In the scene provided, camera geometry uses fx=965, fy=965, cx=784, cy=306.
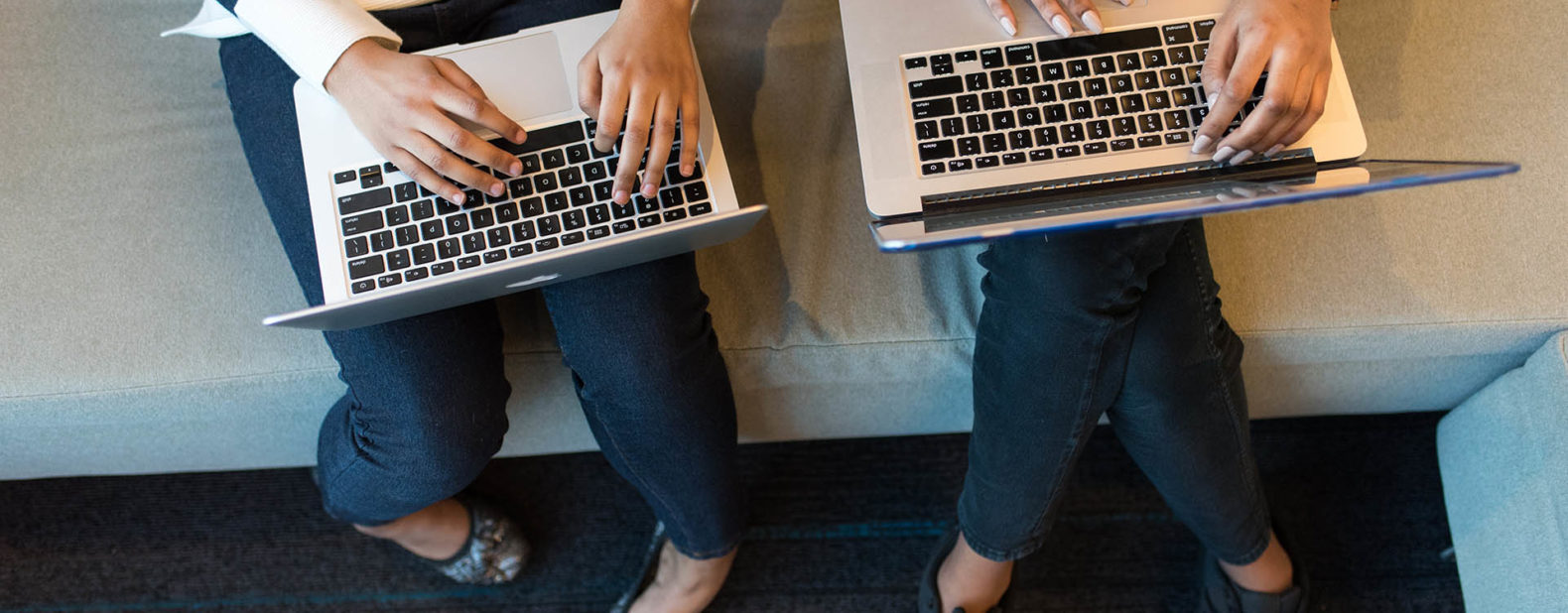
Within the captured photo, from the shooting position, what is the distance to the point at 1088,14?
3.14ft

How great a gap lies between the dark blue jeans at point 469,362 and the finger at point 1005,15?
415 millimetres

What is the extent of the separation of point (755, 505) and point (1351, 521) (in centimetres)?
90

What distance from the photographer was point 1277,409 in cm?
134

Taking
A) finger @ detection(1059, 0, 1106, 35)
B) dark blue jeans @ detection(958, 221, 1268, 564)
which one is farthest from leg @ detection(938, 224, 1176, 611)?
finger @ detection(1059, 0, 1106, 35)

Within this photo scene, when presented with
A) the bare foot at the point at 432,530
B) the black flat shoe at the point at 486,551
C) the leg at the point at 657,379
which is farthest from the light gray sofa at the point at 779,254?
the black flat shoe at the point at 486,551

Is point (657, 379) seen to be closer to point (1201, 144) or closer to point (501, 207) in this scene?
point (501, 207)

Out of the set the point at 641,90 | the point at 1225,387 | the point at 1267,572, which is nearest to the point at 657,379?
the point at 641,90

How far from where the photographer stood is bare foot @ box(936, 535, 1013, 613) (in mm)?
1253

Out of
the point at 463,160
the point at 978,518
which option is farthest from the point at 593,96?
the point at 978,518

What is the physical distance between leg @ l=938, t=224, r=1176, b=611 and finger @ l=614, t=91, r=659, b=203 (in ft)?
1.29

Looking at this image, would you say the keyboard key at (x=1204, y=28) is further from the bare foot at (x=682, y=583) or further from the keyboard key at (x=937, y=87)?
the bare foot at (x=682, y=583)

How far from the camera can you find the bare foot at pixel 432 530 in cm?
133

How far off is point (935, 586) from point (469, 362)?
0.70 meters

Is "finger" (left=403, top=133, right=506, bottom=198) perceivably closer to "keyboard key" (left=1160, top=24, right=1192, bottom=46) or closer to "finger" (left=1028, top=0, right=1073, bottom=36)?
"finger" (left=1028, top=0, right=1073, bottom=36)
